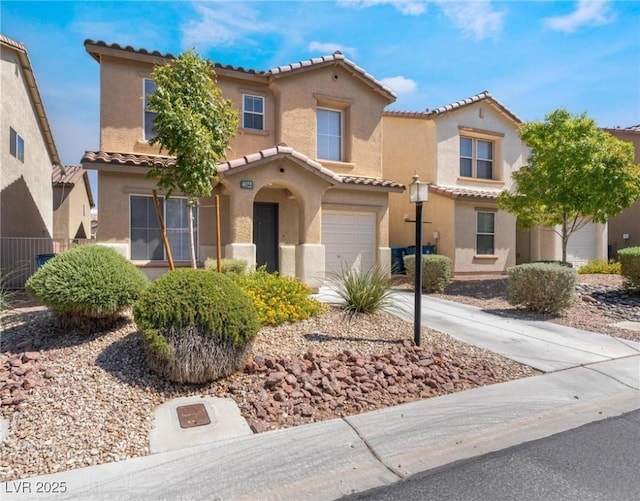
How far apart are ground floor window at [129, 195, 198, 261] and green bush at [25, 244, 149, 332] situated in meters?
5.11

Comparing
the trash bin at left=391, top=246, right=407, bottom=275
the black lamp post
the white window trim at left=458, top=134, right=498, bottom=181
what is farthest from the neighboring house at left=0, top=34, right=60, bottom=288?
the white window trim at left=458, top=134, right=498, bottom=181

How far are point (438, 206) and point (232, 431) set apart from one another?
571 inches

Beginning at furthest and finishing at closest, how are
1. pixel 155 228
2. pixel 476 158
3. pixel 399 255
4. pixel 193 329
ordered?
pixel 476 158 < pixel 399 255 < pixel 155 228 < pixel 193 329

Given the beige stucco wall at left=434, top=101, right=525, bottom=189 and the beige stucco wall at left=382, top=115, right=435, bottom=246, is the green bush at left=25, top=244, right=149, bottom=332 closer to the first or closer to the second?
the beige stucco wall at left=382, top=115, right=435, bottom=246

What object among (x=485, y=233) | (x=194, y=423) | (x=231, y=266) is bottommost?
(x=194, y=423)

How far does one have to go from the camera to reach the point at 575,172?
1177 cm

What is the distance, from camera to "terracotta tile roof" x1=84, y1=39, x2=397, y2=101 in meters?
11.0

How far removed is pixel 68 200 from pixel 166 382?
21668 millimetres

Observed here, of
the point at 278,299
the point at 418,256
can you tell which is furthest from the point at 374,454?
the point at 278,299

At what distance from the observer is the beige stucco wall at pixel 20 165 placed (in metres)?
12.5

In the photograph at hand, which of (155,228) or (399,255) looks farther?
(399,255)

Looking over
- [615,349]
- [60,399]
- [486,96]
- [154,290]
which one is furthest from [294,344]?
[486,96]

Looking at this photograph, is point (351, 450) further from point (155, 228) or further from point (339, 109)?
point (339, 109)

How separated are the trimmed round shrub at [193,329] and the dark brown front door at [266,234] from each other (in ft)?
25.3
